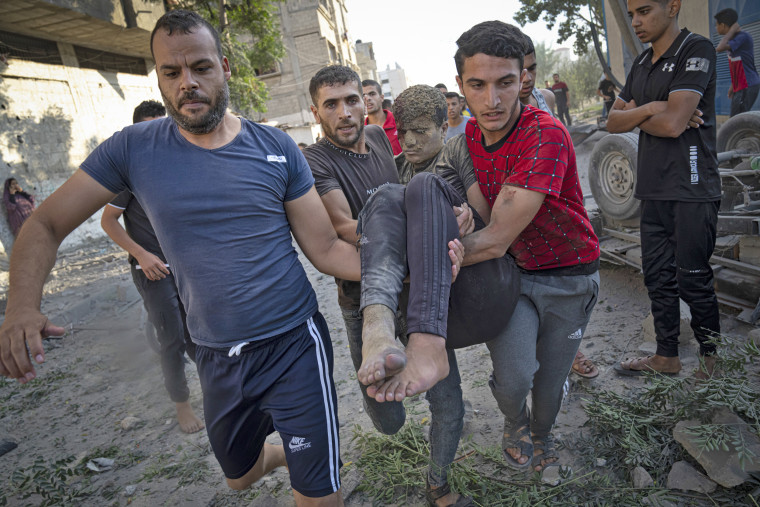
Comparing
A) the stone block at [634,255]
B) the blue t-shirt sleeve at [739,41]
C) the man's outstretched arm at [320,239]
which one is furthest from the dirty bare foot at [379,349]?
the blue t-shirt sleeve at [739,41]

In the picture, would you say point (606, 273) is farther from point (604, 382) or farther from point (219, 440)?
point (219, 440)

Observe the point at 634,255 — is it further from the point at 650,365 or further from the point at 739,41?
the point at 739,41

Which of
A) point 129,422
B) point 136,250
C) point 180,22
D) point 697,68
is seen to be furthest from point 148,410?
point 697,68

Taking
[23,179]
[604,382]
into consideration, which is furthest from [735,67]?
[23,179]

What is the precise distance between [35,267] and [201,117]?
0.89 metres

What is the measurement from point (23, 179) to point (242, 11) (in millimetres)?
6684

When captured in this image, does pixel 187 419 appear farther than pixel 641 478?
Yes

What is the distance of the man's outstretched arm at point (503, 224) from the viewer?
2055 millimetres

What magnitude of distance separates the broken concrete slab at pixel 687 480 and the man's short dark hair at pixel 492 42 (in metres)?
2.12

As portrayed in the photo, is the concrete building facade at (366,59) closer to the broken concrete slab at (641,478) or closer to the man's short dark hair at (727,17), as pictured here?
the man's short dark hair at (727,17)

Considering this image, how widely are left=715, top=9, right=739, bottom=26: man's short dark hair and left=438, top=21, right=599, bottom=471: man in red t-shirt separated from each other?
5.87 metres

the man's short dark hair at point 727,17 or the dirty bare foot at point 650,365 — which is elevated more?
the man's short dark hair at point 727,17

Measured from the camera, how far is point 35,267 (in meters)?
1.79

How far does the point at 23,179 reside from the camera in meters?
9.55
